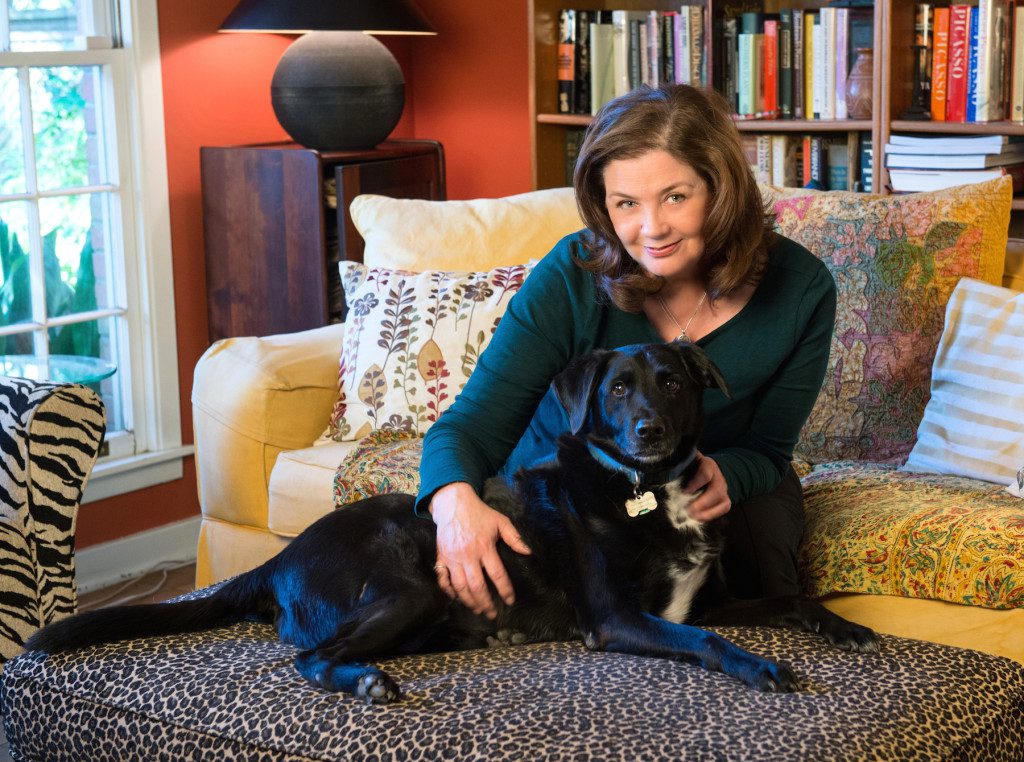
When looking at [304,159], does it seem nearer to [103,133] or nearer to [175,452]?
[103,133]

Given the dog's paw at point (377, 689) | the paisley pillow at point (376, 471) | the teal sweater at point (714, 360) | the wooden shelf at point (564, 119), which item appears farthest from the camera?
the wooden shelf at point (564, 119)

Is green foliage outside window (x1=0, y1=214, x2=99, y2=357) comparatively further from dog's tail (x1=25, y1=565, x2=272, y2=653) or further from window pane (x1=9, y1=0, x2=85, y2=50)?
dog's tail (x1=25, y1=565, x2=272, y2=653)

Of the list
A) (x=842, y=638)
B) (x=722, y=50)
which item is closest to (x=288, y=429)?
(x=842, y=638)

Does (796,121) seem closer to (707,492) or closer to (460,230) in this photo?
(460,230)

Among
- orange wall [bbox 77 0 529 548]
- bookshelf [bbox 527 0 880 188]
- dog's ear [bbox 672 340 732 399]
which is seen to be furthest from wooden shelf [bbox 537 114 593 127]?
A: dog's ear [bbox 672 340 732 399]

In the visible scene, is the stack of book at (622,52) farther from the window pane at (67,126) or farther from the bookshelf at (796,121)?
the window pane at (67,126)

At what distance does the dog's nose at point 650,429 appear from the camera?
62.9 inches

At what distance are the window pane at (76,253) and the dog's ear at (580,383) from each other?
2.22 metres

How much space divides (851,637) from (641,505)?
0.33 metres

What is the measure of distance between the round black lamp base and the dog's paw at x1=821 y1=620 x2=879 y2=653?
233cm

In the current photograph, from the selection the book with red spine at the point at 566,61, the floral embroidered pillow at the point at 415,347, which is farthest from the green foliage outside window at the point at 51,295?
the book with red spine at the point at 566,61

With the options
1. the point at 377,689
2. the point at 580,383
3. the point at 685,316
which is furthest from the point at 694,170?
the point at 377,689

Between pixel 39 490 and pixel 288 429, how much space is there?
65 cm

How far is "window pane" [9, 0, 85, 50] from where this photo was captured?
10.7ft
